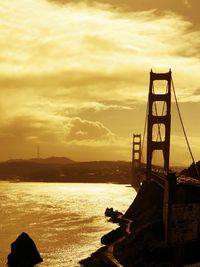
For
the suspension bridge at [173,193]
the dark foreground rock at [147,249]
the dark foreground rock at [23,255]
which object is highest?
the suspension bridge at [173,193]

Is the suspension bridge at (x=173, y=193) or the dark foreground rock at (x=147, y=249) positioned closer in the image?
the suspension bridge at (x=173, y=193)

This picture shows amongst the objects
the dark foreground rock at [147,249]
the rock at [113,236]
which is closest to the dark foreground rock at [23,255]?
the dark foreground rock at [147,249]

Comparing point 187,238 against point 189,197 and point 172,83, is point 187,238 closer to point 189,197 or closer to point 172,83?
point 189,197

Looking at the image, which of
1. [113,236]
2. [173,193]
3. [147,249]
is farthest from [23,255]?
[173,193]

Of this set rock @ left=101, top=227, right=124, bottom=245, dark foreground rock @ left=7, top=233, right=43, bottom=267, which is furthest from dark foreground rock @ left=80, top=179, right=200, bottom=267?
dark foreground rock @ left=7, top=233, right=43, bottom=267

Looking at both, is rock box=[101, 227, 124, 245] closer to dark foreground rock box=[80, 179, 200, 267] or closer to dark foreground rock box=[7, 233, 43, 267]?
dark foreground rock box=[80, 179, 200, 267]

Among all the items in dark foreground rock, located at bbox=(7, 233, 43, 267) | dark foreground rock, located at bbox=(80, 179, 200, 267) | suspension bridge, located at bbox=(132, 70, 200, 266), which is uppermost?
suspension bridge, located at bbox=(132, 70, 200, 266)

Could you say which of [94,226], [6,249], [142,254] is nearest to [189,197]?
[142,254]

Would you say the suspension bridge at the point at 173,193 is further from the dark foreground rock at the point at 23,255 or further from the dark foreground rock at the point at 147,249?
the dark foreground rock at the point at 23,255

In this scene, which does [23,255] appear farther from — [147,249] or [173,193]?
[173,193]
